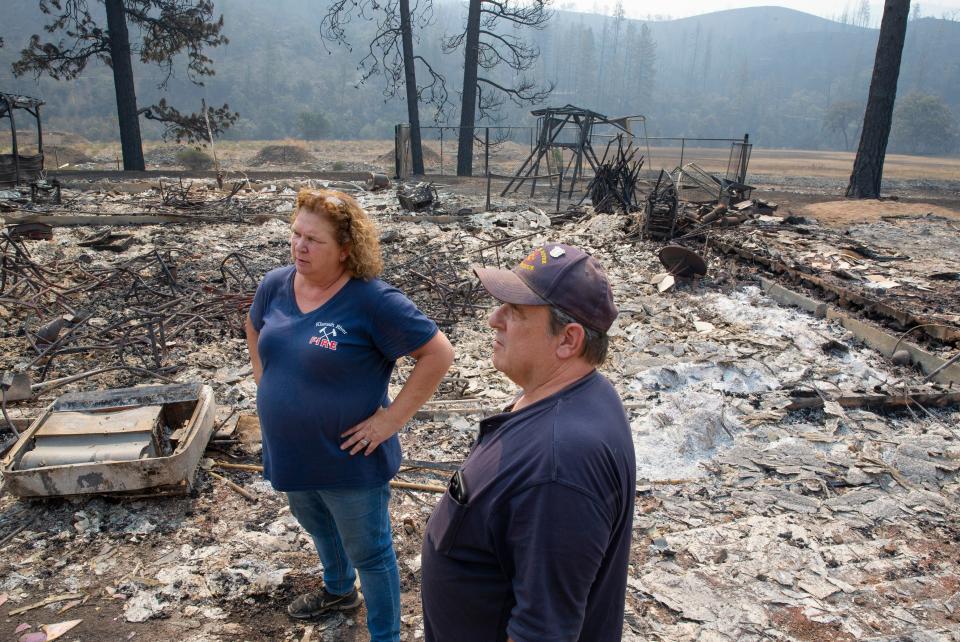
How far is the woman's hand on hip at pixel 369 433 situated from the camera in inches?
91.7

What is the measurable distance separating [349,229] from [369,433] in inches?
30.8

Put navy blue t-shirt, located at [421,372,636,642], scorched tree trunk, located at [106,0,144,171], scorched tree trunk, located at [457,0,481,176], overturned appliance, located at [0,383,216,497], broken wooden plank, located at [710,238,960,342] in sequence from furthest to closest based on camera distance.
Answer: scorched tree trunk, located at [457,0,481,176]
scorched tree trunk, located at [106,0,144,171]
broken wooden plank, located at [710,238,960,342]
overturned appliance, located at [0,383,216,497]
navy blue t-shirt, located at [421,372,636,642]

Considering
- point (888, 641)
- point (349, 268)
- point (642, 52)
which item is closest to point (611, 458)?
point (349, 268)

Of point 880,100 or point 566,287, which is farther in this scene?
point 880,100

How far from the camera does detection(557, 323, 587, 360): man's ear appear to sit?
1555 millimetres

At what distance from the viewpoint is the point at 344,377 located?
2.32 m

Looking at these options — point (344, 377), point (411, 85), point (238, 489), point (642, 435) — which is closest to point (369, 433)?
point (344, 377)

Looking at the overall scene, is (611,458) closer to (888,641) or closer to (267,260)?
(888,641)

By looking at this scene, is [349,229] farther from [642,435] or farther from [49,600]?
[642,435]

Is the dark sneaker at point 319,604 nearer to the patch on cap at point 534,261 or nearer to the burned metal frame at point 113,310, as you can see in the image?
the patch on cap at point 534,261

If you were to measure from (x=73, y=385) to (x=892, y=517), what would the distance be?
6.34 meters

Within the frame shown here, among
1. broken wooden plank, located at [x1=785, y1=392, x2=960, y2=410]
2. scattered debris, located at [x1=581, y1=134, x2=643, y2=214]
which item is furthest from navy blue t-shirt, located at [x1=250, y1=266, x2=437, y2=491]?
scattered debris, located at [x1=581, y1=134, x2=643, y2=214]

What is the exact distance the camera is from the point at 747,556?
11.3 ft

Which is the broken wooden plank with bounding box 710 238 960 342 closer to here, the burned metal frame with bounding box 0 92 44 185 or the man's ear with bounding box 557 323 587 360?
the man's ear with bounding box 557 323 587 360
